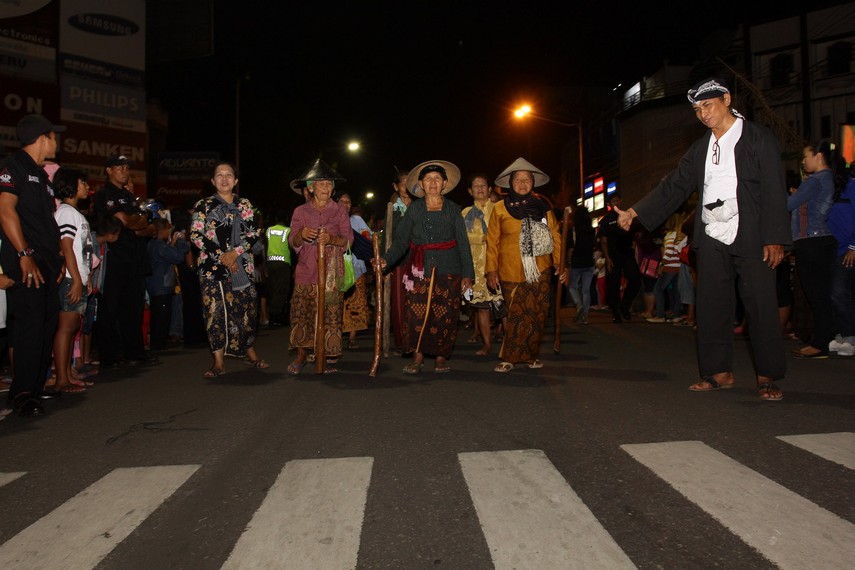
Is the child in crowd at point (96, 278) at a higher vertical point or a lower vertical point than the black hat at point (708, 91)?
lower

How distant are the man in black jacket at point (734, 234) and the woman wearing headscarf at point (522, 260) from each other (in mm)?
1740

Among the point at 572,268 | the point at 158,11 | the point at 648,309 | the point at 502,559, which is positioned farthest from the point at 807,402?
the point at 158,11

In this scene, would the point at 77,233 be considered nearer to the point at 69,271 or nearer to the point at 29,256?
the point at 69,271

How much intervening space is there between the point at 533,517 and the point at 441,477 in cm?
68

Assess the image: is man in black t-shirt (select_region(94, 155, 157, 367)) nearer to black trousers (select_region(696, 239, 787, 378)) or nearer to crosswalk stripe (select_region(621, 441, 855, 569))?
black trousers (select_region(696, 239, 787, 378))

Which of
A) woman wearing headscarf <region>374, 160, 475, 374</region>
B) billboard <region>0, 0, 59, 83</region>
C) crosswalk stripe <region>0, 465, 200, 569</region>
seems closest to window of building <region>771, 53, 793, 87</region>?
billboard <region>0, 0, 59, 83</region>

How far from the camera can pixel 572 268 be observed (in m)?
13.1

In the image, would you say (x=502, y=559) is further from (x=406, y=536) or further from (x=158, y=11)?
(x=158, y=11)

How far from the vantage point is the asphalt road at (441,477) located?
8.82ft

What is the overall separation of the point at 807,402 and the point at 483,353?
4.10m

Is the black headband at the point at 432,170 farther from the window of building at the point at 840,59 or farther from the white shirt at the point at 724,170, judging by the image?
the window of building at the point at 840,59

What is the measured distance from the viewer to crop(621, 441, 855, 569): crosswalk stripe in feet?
8.31

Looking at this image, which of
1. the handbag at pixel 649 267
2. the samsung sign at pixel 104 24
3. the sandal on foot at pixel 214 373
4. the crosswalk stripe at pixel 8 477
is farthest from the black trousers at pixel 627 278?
the samsung sign at pixel 104 24

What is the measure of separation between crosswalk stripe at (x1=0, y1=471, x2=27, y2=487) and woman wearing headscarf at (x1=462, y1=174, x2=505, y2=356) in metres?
5.70
